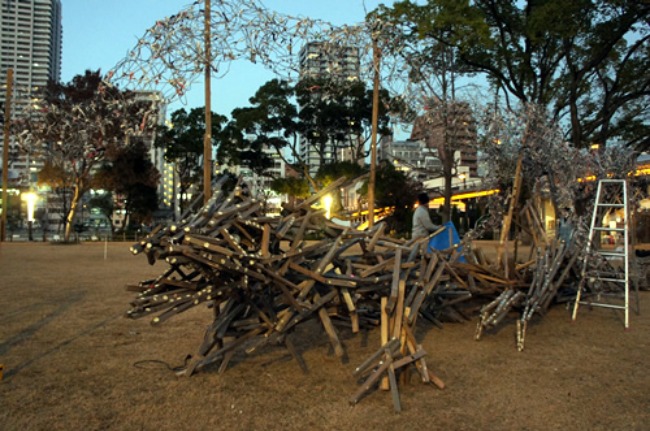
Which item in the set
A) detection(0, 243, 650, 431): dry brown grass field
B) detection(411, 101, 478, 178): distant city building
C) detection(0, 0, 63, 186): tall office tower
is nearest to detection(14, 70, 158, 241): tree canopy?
detection(411, 101, 478, 178): distant city building

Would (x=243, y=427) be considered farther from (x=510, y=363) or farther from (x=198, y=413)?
(x=510, y=363)

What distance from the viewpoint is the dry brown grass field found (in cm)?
393

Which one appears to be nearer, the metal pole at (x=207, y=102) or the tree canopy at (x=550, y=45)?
the metal pole at (x=207, y=102)

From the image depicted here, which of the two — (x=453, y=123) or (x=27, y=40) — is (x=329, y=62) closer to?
(x=453, y=123)

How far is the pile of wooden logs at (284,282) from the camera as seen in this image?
14.3 ft

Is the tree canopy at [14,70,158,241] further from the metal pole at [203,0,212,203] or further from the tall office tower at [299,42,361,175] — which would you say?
the tall office tower at [299,42,361,175]

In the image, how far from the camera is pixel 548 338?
21.6 feet

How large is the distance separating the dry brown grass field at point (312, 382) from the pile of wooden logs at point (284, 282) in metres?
0.26

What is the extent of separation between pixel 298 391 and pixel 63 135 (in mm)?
23914

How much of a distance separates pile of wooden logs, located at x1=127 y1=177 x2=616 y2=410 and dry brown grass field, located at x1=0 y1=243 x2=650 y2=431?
259 mm

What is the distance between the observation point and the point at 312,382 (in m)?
4.86

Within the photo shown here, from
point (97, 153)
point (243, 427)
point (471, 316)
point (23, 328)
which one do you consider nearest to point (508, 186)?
point (471, 316)

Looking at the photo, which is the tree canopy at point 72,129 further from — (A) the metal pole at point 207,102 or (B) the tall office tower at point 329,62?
(B) the tall office tower at point 329,62

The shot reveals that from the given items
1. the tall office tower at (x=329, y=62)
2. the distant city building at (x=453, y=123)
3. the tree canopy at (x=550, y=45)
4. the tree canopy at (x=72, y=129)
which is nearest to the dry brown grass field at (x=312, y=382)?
the tall office tower at (x=329, y=62)
